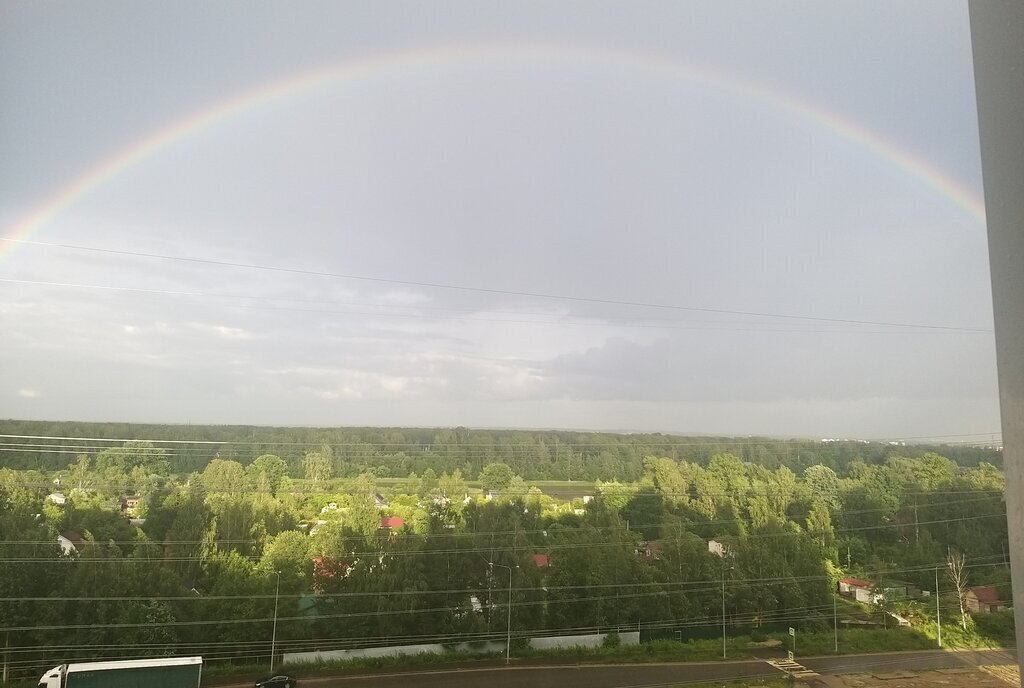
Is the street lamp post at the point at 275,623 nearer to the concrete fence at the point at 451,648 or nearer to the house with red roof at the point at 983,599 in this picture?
the concrete fence at the point at 451,648

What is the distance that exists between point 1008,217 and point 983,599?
4.34 metres

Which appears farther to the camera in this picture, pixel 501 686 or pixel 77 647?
pixel 501 686

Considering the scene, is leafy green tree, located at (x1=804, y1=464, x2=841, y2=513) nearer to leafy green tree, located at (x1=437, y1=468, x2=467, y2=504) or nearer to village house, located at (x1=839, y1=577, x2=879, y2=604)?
village house, located at (x1=839, y1=577, x2=879, y2=604)

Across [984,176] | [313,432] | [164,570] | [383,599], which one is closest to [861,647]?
[383,599]

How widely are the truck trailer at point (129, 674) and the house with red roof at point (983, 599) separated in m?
4.54

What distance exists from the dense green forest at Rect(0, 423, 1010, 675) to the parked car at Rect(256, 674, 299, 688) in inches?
6.2

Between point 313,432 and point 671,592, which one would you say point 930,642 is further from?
point 313,432

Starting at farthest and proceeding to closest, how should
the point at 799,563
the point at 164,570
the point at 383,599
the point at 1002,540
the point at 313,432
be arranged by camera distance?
the point at 799,563 < the point at 313,432 < the point at 383,599 < the point at 164,570 < the point at 1002,540

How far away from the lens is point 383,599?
11.2ft

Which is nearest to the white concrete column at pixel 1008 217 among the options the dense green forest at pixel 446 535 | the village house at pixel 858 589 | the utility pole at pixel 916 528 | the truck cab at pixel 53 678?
the dense green forest at pixel 446 535

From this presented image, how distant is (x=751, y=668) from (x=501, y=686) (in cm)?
159

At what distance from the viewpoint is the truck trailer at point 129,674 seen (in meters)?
2.53

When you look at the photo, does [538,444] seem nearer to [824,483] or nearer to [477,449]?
[477,449]

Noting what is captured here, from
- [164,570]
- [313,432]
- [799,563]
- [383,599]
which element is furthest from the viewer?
[799,563]
